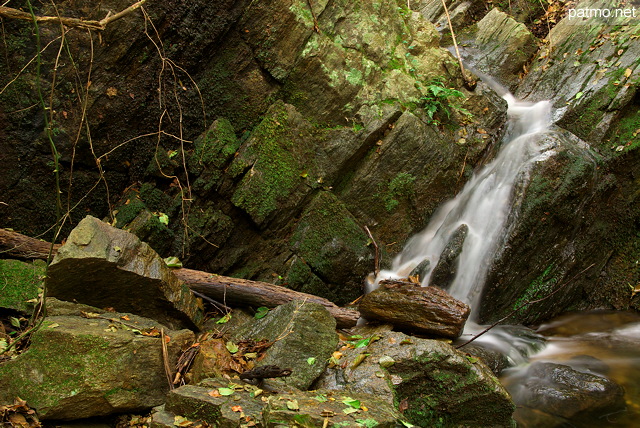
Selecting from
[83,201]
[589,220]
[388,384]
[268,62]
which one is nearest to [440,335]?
[388,384]

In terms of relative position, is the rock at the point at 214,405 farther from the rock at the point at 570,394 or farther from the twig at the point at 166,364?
the rock at the point at 570,394

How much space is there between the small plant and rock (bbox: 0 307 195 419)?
5.35 m

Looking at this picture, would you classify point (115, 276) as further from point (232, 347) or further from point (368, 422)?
point (368, 422)

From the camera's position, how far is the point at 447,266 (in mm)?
6078

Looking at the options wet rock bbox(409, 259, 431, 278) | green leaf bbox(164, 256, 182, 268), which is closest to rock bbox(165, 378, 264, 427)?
green leaf bbox(164, 256, 182, 268)

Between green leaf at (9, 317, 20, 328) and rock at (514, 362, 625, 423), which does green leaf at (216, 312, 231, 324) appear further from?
rock at (514, 362, 625, 423)

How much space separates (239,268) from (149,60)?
3155 millimetres

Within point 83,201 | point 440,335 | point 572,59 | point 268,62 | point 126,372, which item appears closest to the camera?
point 126,372

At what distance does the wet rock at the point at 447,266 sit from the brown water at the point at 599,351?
1468mm

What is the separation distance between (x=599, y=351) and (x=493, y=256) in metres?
1.84

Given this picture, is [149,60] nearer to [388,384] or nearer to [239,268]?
[239,268]

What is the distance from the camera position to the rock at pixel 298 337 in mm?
3608

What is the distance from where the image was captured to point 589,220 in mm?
6445

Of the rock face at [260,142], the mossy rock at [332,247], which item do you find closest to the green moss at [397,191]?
the rock face at [260,142]
